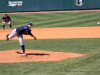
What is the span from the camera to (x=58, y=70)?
7.33 m

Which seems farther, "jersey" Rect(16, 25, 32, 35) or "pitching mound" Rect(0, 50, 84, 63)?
"jersey" Rect(16, 25, 32, 35)

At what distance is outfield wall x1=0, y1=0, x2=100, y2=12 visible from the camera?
33.5 m

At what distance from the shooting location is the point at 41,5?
34.5m

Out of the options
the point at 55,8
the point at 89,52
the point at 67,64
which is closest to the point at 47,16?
the point at 55,8

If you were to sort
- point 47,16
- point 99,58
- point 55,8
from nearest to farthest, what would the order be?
point 99,58
point 47,16
point 55,8

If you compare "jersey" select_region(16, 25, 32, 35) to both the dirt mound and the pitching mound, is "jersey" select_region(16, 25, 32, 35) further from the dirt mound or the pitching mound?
the dirt mound

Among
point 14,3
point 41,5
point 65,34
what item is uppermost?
point 14,3

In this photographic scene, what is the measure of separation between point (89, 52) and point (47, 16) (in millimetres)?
21979

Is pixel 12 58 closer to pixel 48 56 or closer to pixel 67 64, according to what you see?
pixel 48 56

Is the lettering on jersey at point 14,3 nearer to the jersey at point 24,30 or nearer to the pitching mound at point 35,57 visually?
the pitching mound at point 35,57

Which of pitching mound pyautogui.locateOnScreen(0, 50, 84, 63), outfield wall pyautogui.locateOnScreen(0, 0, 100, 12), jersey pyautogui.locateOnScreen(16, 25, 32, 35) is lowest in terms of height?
pitching mound pyautogui.locateOnScreen(0, 50, 84, 63)

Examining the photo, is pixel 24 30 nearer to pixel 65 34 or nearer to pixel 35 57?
pixel 35 57

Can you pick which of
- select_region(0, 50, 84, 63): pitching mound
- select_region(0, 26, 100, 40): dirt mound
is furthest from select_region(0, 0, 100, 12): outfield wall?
select_region(0, 50, 84, 63): pitching mound

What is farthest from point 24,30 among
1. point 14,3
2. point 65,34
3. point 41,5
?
point 14,3
